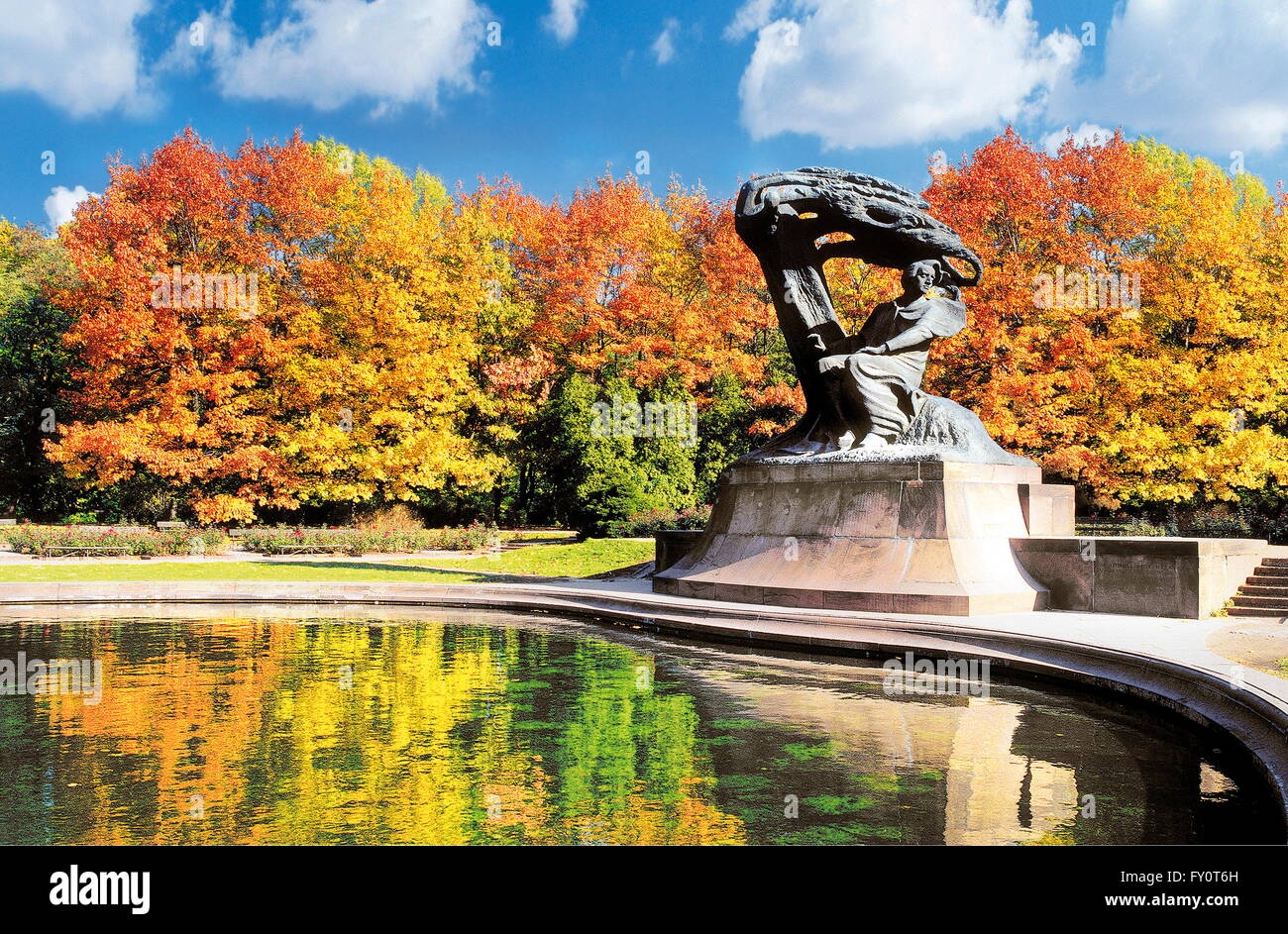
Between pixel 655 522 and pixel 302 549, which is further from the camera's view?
pixel 655 522

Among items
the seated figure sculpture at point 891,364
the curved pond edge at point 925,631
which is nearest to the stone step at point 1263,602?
the curved pond edge at point 925,631

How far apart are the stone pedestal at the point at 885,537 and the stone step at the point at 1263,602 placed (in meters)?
2.53

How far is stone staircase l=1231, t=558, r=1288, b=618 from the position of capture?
42.4ft

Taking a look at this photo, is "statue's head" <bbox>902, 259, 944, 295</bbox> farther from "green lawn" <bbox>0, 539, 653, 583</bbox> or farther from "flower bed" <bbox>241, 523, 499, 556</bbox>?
"flower bed" <bbox>241, 523, 499, 556</bbox>

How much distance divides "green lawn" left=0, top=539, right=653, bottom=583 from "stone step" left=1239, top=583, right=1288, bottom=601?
43.1 ft

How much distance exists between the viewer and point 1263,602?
43.0 feet

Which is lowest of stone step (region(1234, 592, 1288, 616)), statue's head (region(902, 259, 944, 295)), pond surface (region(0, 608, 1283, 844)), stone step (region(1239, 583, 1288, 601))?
pond surface (region(0, 608, 1283, 844))

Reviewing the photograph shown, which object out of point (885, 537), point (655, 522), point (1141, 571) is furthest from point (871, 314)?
point (655, 522)

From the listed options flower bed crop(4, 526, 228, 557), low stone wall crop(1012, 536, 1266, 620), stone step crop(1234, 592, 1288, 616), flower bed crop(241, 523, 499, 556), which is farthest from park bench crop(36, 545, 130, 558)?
stone step crop(1234, 592, 1288, 616)

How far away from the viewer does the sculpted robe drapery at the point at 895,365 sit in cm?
1542

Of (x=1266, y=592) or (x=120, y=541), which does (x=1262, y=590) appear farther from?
(x=120, y=541)

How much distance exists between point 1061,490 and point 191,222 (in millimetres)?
28111

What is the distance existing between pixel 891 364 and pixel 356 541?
18.4 m
